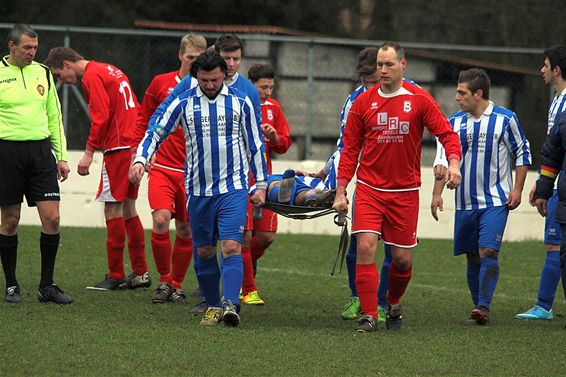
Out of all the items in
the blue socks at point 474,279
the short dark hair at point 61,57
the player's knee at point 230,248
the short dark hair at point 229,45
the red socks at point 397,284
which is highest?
the short dark hair at point 229,45

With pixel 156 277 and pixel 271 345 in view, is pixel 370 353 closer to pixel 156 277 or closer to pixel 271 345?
pixel 271 345

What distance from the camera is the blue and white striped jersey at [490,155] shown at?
9.45 metres

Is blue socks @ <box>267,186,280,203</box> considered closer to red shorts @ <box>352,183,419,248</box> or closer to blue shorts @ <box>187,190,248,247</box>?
blue shorts @ <box>187,190,248,247</box>

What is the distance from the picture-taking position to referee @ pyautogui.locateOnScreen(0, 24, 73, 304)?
9.38 metres

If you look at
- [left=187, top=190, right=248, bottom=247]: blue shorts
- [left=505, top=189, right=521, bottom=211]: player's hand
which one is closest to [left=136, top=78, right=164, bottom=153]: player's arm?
[left=187, top=190, right=248, bottom=247]: blue shorts

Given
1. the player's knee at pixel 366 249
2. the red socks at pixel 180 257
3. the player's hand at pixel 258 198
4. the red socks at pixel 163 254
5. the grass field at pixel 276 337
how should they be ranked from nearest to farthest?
the grass field at pixel 276 337 < the player's knee at pixel 366 249 < the player's hand at pixel 258 198 < the red socks at pixel 180 257 < the red socks at pixel 163 254

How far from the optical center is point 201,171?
339 inches

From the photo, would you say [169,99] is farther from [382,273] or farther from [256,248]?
[382,273]

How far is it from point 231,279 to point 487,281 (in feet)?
7.19

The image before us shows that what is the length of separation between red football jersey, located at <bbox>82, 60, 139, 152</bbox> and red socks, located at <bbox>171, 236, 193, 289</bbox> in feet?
3.80

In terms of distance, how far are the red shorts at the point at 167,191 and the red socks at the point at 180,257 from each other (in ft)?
0.68

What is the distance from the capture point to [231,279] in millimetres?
8516

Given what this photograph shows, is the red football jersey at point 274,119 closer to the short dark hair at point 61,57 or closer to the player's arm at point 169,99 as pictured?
the player's arm at point 169,99

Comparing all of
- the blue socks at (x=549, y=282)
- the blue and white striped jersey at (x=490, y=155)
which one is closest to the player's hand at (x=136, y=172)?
the blue and white striped jersey at (x=490, y=155)
